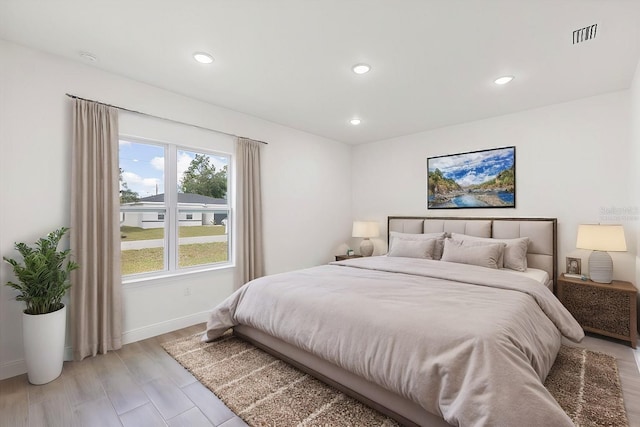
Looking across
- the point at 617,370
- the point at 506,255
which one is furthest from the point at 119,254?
the point at 617,370

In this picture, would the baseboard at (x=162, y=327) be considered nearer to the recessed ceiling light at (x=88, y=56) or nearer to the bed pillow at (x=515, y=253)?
the recessed ceiling light at (x=88, y=56)

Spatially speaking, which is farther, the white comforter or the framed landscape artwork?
the framed landscape artwork

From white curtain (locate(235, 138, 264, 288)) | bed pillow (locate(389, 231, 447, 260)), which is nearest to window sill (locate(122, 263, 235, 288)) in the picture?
white curtain (locate(235, 138, 264, 288))

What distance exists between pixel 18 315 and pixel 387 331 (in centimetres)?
292

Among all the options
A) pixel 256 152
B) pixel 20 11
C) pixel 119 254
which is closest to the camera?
pixel 20 11

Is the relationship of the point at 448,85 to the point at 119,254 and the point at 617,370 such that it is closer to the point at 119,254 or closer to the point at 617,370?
the point at 617,370

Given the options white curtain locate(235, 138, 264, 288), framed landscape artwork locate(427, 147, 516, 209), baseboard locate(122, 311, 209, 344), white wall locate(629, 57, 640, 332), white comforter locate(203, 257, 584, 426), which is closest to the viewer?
white comforter locate(203, 257, 584, 426)

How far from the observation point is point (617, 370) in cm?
227

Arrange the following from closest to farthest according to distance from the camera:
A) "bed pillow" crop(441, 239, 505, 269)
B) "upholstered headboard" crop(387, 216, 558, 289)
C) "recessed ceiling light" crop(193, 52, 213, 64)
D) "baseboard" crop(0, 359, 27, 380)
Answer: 1. "baseboard" crop(0, 359, 27, 380)
2. "recessed ceiling light" crop(193, 52, 213, 64)
3. "bed pillow" crop(441, 239, 505, 269)
4. "upholstered headboard" crop(387, 216, 558, 289)

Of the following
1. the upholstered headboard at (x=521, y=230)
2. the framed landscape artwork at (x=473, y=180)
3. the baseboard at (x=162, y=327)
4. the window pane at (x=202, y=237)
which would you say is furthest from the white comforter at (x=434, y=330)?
the framed landscape artwork at (x=473, y=180)

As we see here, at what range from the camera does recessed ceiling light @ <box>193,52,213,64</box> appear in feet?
7.97

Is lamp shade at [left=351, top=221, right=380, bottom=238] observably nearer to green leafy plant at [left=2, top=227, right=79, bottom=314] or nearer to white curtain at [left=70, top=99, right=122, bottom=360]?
white curtain at [left=70, top=99, right=122, bottom=360]

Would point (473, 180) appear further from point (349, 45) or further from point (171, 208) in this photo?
point (171, 208)

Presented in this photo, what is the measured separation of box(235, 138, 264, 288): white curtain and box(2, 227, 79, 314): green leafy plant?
5.57 ft
